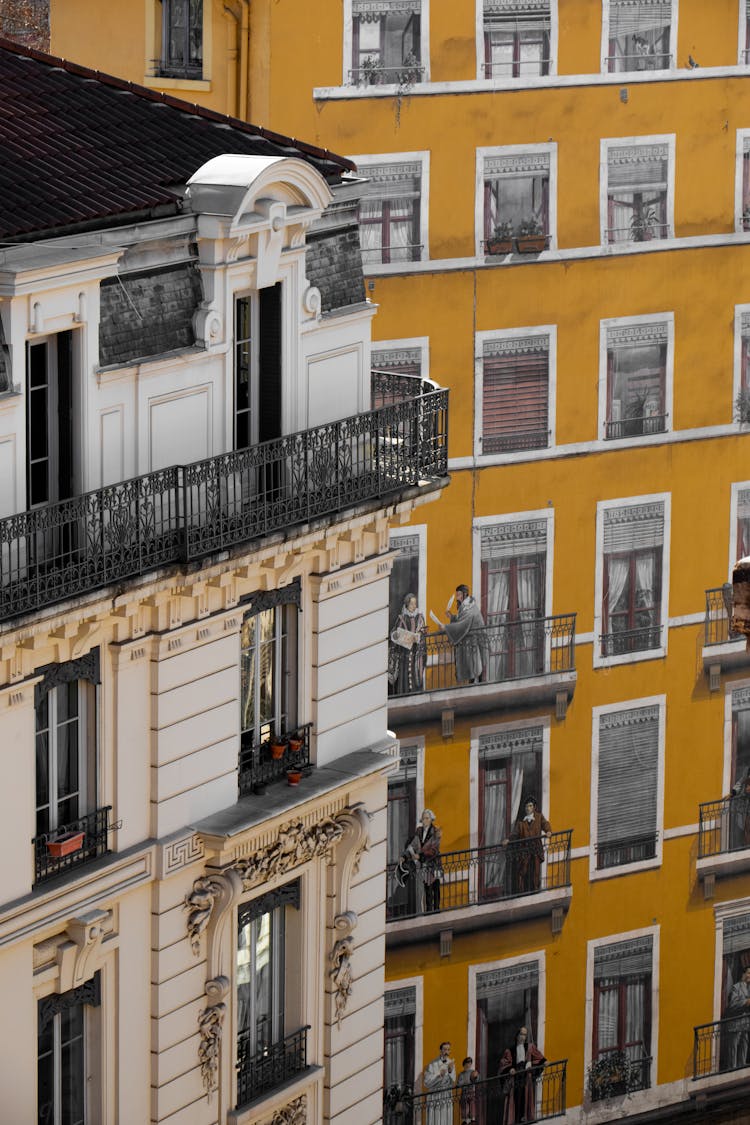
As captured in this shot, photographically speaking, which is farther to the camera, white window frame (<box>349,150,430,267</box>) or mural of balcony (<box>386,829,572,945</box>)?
mural of balcony (<box>386,829,572,945</box>)

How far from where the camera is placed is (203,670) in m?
40.4

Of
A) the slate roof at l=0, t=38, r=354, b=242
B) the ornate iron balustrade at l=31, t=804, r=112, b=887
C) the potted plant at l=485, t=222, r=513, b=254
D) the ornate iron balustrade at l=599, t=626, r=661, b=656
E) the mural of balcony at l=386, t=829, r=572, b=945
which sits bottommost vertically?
the mural of balcony at l=386, t=829, r=572, b=945

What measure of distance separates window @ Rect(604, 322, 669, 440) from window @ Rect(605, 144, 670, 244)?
6.13 ft


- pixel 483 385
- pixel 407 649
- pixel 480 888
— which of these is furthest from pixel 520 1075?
pixel 483 385

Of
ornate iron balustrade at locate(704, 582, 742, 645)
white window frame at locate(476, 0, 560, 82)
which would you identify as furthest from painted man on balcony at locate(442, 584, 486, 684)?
white window frame at locate(476, 0, 560, 82)

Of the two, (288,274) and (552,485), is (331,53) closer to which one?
(552,485)

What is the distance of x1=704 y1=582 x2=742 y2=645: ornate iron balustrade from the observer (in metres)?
62.3

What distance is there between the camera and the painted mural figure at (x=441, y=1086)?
5978 cm

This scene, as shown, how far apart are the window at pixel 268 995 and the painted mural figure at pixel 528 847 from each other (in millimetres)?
16864

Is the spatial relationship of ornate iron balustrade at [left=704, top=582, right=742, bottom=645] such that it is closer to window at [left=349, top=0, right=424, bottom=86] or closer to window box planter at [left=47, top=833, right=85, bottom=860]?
window at [left=349, top=0, right=424, bottom=86]

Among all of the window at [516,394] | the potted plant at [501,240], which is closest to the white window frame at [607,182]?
the potted plant at [501,240]

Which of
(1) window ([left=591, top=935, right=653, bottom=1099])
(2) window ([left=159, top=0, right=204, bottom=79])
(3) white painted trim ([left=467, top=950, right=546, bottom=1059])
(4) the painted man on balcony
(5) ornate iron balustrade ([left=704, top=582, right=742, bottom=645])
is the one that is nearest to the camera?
(2) window ([left=159, top=0, right=204, bottom=79])

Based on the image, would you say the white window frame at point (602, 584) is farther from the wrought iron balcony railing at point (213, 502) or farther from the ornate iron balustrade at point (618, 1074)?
the wrought iron balcony railing at point (213, 502)

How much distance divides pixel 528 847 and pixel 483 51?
15675 mm
